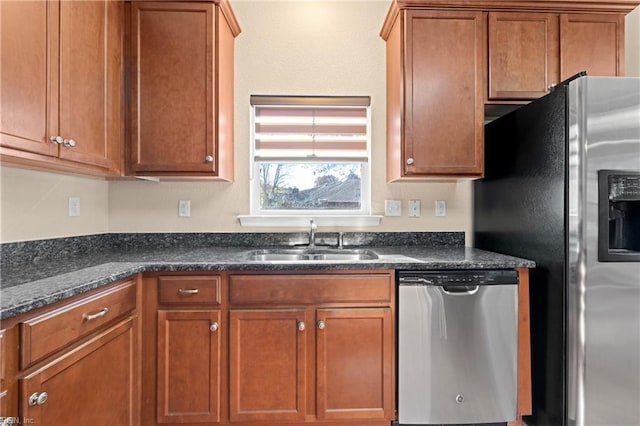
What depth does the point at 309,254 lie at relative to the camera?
2.39 metres

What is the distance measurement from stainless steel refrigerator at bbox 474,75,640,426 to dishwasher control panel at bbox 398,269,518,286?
20 centimetres

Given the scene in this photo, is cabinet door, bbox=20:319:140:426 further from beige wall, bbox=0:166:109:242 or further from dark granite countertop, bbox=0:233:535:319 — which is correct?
beige wall, bbox=0:166:109:242

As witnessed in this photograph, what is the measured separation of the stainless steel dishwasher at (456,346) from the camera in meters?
1.80

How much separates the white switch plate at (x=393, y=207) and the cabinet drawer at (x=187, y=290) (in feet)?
4.32

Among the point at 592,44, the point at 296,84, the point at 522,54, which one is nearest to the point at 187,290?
the point at 296,84

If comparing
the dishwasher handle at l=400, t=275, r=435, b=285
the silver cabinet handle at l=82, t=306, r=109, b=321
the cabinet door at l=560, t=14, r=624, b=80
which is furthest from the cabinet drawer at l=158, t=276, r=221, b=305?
the cabinet door at l=560, t=14, r=624, b=80

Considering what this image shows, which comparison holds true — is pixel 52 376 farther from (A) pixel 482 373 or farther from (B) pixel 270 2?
(B) pixel 270 2

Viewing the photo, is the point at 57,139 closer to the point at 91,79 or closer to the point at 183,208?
the point at 91,79

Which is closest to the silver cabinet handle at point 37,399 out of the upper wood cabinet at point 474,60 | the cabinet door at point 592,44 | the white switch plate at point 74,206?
the white switch plate at point 74,206

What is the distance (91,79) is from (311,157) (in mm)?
1370

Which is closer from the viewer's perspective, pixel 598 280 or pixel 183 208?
pixel 598 280

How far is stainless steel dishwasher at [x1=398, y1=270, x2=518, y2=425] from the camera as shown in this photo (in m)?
1.80

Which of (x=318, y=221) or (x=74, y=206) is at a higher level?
(x=74, y=206)

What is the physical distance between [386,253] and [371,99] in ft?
3.66
